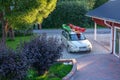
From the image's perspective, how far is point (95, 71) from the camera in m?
17.8

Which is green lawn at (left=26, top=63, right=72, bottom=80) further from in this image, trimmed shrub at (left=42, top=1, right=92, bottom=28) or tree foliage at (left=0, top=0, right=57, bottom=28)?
trimmed shrub at (left=42, top=1, right=92, bottom=28)

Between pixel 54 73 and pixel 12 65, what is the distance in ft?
14.3

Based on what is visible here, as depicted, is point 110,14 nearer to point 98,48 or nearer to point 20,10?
point 98,48

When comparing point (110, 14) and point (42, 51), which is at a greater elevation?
point (110, 14)

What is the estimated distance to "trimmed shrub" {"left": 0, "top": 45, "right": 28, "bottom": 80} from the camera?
1198cm

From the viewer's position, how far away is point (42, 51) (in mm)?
14891

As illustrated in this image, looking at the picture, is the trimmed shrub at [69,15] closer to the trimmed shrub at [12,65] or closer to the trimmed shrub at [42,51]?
the trimmed shrub at [42,51]

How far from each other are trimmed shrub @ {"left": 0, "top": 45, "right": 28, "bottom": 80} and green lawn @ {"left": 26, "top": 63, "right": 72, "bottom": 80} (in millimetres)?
2220

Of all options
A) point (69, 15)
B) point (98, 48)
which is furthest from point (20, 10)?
point (69, 15)

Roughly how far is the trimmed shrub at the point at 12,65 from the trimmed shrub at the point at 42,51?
1525 mm

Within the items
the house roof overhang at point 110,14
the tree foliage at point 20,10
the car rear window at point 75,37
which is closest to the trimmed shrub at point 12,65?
the tree foliage at point 20,10

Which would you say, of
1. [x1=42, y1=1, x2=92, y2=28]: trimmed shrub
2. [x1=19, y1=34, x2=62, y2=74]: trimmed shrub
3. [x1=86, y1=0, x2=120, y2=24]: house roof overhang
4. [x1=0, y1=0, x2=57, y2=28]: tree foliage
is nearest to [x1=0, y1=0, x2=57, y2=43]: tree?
[x1=0, y1=0, x2=57, y2=28]: tree foliage

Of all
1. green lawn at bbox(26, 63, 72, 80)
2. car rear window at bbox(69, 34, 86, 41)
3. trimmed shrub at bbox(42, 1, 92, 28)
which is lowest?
green lawn at bbox(26, 63, 72, 80)

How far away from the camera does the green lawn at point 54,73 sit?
15009 millimetres
